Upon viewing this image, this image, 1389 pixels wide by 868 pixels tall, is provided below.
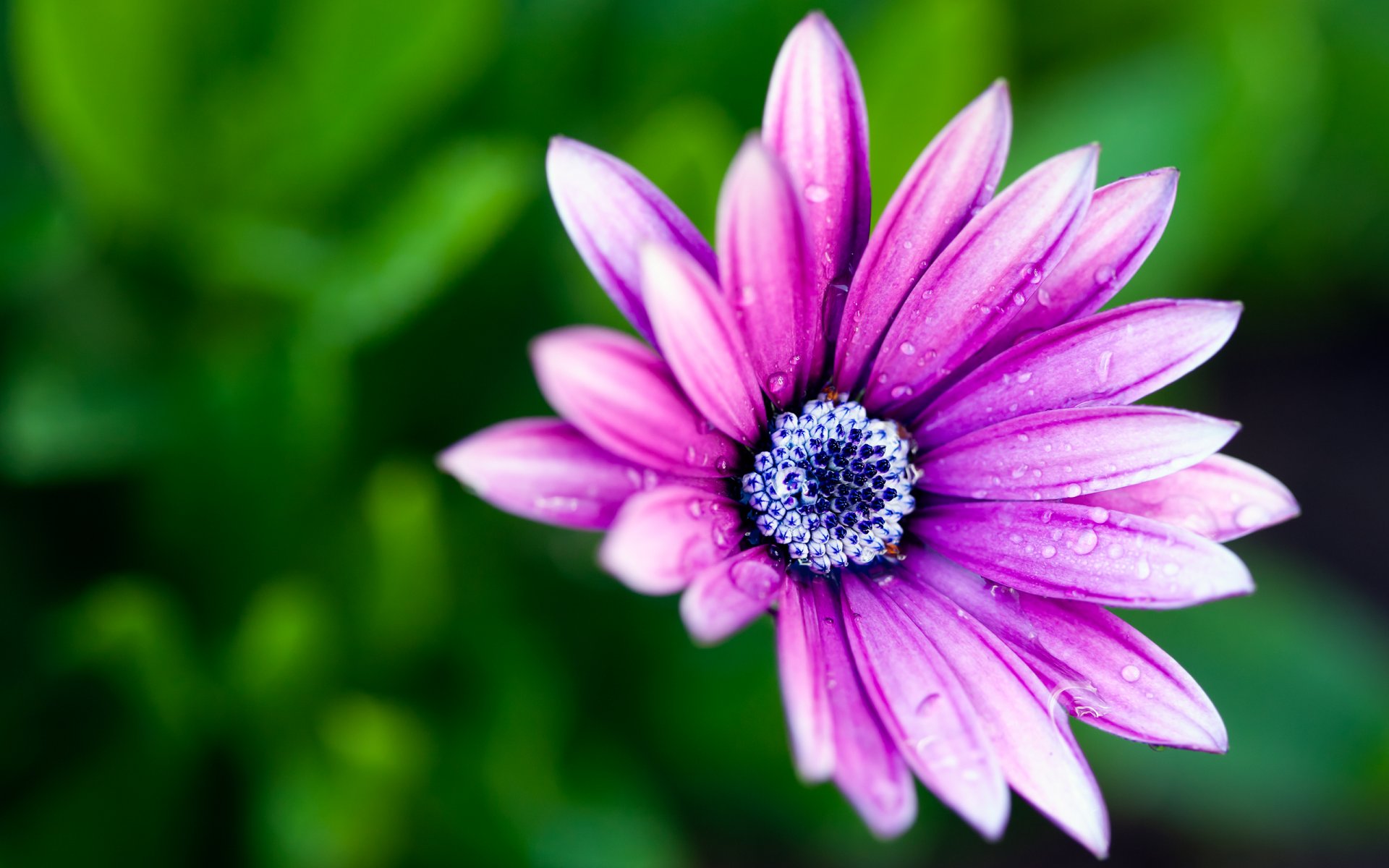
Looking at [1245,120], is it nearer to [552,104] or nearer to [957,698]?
[552,104]

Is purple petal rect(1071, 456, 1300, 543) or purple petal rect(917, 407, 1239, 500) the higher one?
purple petal rect(917, 407, 1239, 500)

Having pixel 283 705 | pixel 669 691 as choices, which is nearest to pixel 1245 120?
pixel 669 691

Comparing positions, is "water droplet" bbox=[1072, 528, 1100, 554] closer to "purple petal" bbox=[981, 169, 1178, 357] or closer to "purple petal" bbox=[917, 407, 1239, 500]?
"purple petal" bbox=[917, 407, 1239, 500]

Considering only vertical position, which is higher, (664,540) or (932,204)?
(932,204)

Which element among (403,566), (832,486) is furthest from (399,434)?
(832,486)

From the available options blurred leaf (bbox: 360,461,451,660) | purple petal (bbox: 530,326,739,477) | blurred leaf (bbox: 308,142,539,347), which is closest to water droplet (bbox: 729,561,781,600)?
purple petal (bbox: 530,326,739,477)

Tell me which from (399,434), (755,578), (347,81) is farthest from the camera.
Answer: (399,434)

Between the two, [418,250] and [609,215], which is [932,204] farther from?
[418,250]
